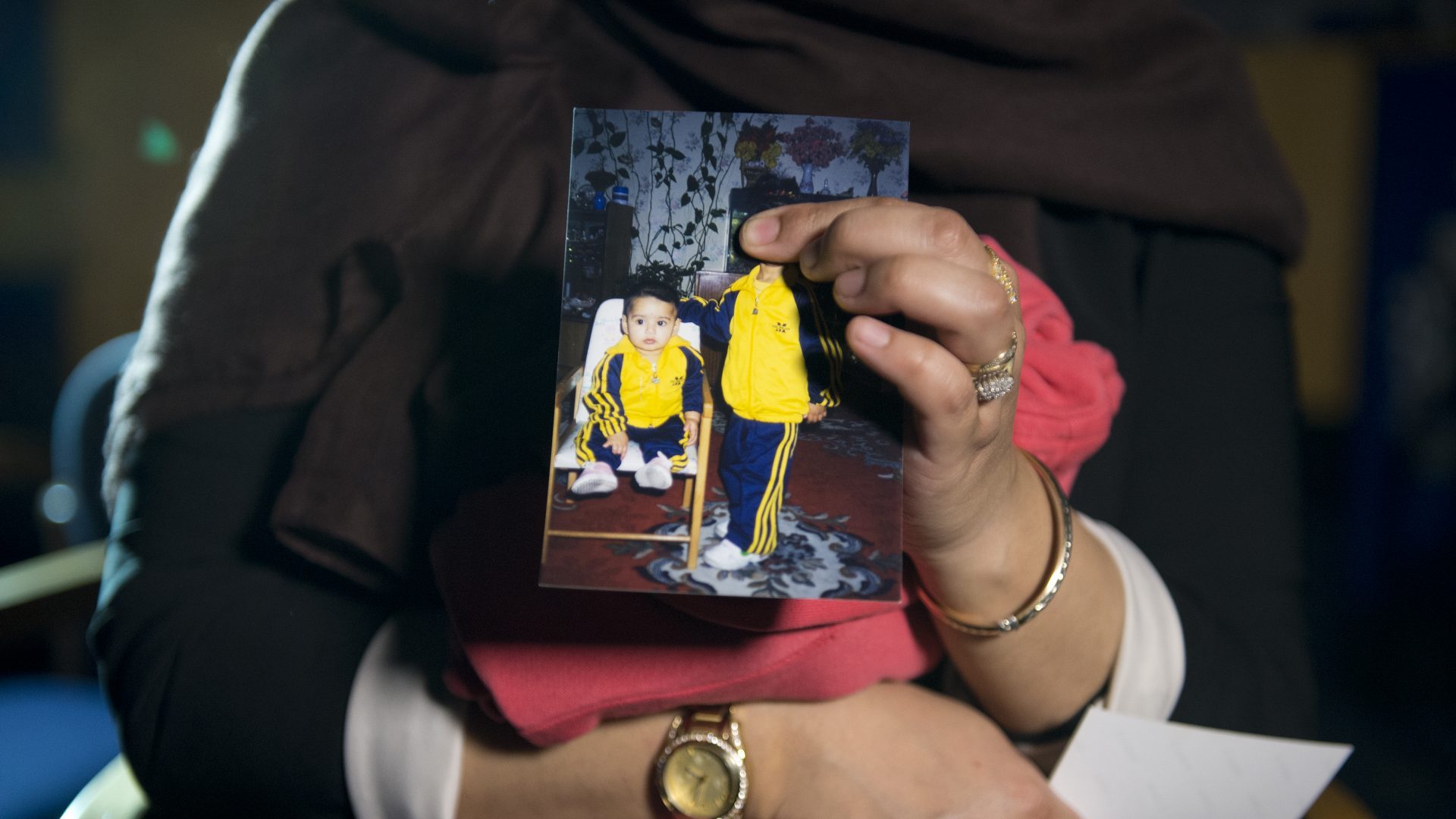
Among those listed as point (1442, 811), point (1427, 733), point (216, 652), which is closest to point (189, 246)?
point (216, 652)

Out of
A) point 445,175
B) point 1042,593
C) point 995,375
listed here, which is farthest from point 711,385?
point 445,175

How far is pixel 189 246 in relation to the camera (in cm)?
73

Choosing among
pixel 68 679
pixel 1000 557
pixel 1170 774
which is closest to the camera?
pixel 1000 557

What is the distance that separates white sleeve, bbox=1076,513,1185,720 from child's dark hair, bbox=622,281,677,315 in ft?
1.21

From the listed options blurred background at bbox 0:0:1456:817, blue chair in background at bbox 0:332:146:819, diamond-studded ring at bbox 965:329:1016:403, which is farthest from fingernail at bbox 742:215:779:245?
blurred background at bbox 0:0:1456:817

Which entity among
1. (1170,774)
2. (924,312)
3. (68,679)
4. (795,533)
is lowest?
(68,679)

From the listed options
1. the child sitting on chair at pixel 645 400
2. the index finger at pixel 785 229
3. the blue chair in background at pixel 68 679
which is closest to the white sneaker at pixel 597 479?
the child sitting on chair at pixel 645 400

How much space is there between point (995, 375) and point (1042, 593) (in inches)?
7.1

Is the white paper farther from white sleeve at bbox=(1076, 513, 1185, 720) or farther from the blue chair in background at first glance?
the blue chair in background

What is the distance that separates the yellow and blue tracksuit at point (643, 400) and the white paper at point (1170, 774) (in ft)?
1.27

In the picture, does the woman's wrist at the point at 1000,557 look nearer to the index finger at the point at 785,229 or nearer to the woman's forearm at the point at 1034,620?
the woman's forearm at the point at 1034,620

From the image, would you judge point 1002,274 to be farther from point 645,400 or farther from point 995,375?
point 645,400

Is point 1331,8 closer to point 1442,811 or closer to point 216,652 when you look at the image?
point 1442,811

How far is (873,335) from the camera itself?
0.42 metres
